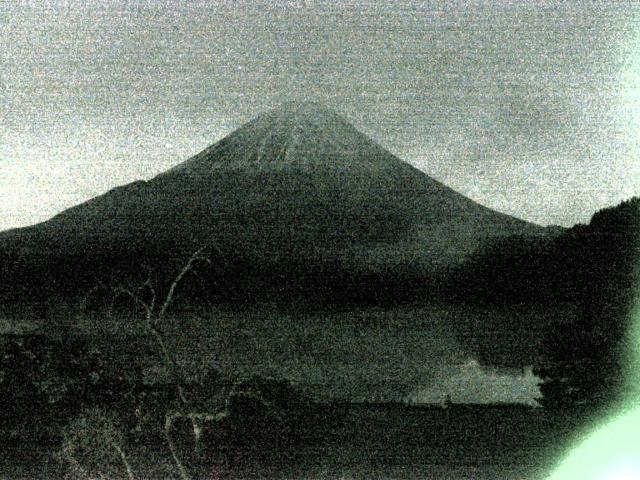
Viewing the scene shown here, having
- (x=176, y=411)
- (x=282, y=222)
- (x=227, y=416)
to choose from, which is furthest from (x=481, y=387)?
(x=282, y=222)

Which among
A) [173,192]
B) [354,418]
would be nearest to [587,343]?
[354,418]

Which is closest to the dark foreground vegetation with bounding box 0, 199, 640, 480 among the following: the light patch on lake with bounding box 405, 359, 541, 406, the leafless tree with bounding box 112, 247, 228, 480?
the leafless tree with bounding box 112, 247, 228, 480

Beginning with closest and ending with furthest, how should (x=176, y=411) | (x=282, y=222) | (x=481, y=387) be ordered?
(x=176, y=411) → (x=481, y=387) → (x=282, y=222)

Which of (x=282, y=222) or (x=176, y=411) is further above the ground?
(x=282, y=222)

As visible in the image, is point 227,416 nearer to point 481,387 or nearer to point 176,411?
point 176,411

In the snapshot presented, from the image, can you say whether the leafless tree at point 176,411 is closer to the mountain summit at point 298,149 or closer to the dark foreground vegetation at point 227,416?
the dark foreground vegetation at point 227,416

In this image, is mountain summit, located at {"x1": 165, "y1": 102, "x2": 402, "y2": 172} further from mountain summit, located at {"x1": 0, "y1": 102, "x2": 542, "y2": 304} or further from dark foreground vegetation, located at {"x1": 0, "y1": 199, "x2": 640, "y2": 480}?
dark foreground vegetation, located at {"x1": 0, "y1": 199, "x2": 640, "y2": 480}

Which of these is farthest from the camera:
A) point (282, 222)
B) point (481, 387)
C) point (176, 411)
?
point (282, 222)

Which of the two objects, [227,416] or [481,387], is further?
[481,387]

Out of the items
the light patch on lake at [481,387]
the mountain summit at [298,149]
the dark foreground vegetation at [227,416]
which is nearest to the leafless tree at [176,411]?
the dark foreground vegetation at [227,416]

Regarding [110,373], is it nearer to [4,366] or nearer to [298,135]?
[4,366]
